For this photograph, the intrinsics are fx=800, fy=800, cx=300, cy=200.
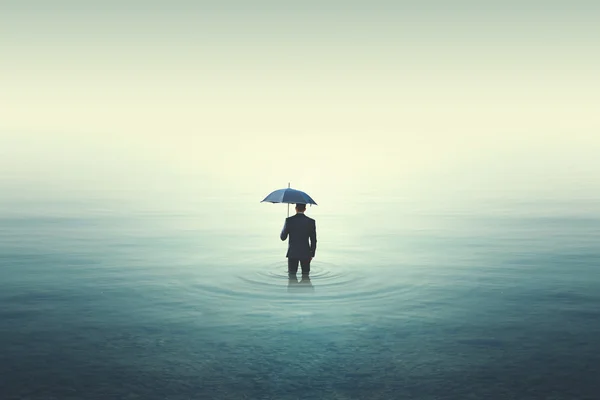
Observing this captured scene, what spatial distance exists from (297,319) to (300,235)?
4.31 m

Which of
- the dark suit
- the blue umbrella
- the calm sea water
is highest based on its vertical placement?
the blue umbrella

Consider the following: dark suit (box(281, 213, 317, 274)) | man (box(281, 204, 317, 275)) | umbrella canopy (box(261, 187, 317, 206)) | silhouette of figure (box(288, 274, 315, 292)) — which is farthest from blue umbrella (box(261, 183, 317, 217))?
silhouette of figure (box(288, 274, 315, 292))

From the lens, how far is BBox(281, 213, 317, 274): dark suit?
64.7 feet

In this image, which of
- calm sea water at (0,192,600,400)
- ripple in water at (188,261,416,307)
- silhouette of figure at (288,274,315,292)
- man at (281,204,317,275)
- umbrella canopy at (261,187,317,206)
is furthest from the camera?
silhouette of figure at (288,274,315,292)

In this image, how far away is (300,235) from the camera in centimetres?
1983

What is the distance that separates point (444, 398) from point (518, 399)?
947 mm

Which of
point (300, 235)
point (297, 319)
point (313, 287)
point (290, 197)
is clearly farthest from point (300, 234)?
point (297, 319)

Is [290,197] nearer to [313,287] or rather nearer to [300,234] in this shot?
[300,234]

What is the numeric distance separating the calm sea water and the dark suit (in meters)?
0.84

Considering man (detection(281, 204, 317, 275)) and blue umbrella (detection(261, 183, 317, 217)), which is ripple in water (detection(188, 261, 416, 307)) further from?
blue umbrella (detection(261, 183, 317, 217))

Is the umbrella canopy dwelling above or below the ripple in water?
above

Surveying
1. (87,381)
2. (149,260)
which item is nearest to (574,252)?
(149,260)

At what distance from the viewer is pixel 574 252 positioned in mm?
30375

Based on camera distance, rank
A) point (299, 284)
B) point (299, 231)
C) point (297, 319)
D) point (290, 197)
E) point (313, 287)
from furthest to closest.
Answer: point (299, 284) < point (313, 287) < point (299, 231) < point (290, 197) < point (297, 319)
